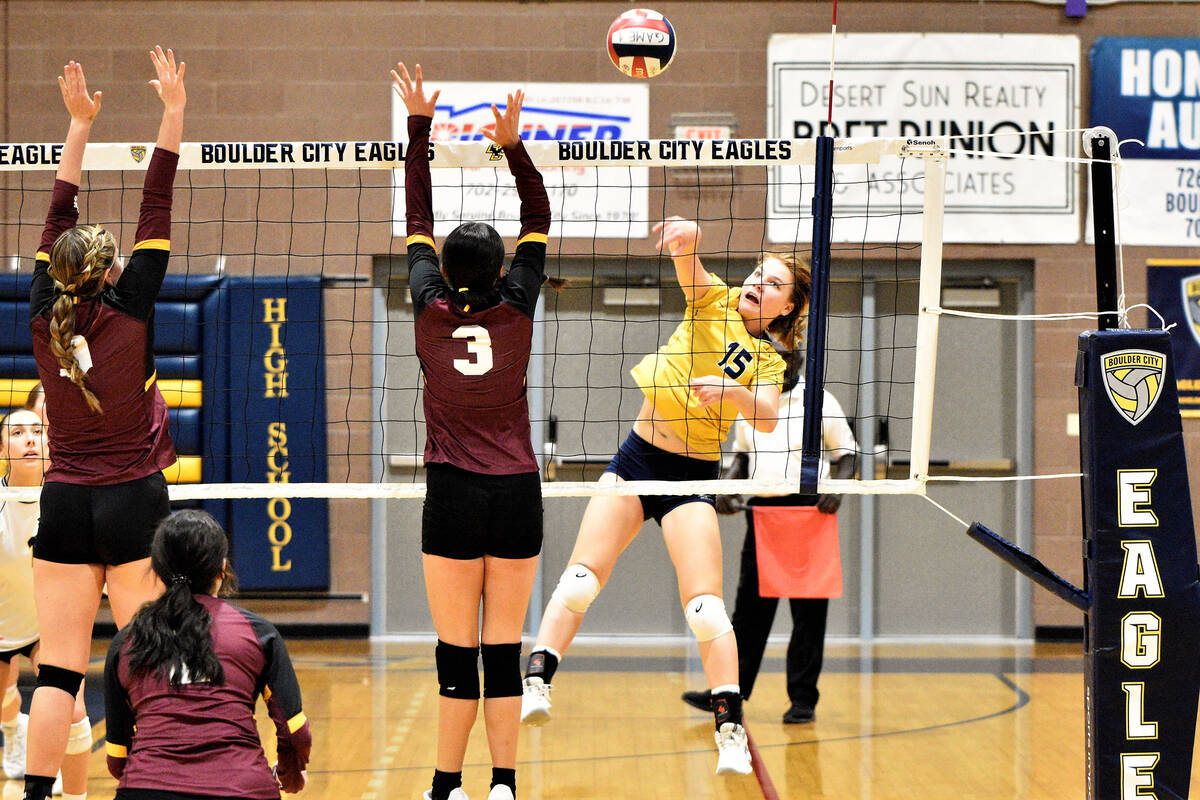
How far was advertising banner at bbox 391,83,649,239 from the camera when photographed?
7480mm

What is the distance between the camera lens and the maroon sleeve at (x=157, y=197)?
10.6 ft

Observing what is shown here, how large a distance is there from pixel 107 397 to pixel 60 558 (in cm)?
46

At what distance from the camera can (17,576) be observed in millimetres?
4477

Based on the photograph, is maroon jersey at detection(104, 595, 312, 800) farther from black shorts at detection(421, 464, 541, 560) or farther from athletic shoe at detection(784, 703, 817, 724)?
athletic shoe at detection(784, 703, 817, 724)

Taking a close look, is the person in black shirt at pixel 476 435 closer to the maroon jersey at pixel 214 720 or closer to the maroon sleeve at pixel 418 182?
the maroon sleeve at pixel 418 182

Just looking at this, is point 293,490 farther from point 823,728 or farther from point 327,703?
point 823,728

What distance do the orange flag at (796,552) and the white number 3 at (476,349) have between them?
2533 mm

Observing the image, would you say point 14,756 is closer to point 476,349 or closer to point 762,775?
point 476,349

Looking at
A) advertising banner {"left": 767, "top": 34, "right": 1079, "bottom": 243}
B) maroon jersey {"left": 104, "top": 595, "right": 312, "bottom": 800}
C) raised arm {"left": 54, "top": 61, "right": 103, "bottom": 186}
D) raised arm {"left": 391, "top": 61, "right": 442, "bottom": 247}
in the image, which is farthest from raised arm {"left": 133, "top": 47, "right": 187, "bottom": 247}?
advertising banner {"left": 767, "top": 34, "right": 1079, "bottom": 243}

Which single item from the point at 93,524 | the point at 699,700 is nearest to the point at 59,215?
the point at 93,524

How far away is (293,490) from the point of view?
3818mm

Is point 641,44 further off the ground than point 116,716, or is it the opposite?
point 641,44

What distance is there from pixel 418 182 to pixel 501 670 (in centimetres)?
141

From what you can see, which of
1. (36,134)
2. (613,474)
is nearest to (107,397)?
(613,474)
